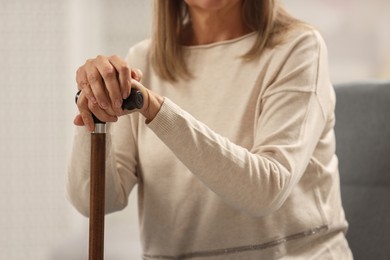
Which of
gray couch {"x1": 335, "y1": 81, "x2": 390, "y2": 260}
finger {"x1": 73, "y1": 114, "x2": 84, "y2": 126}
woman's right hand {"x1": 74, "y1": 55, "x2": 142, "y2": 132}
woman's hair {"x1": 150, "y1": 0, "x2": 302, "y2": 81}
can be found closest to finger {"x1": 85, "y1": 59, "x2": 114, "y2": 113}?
woman's right hand {"x1": 74, "y1": 55, "x2": 142, "y2": 132}

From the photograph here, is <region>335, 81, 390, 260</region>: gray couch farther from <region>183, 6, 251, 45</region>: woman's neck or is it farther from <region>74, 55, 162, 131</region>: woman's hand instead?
<region>74, 55, 162, 131</region>: woman's hand

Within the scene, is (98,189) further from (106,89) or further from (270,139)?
(270,139)

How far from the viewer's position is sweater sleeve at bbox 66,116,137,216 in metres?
1.41

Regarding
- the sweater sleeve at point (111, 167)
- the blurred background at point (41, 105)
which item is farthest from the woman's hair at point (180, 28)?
the blurred background at point (41, 105)

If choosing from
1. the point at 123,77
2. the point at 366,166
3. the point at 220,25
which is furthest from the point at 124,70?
the point at 366,166

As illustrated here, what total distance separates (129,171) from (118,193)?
0.06 metres

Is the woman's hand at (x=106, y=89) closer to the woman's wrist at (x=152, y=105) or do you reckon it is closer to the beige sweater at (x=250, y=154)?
the woman's wrist at (x=152, y=105)

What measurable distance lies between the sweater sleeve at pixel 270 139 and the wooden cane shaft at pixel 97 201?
3.8 inches

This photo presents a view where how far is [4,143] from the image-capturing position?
275 centimetres

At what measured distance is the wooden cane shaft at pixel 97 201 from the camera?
44.8 inches

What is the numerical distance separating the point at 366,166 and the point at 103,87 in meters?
0.75

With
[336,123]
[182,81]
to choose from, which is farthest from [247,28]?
[336,123]

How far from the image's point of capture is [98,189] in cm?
115

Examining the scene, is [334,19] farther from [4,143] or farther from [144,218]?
[144,218]
